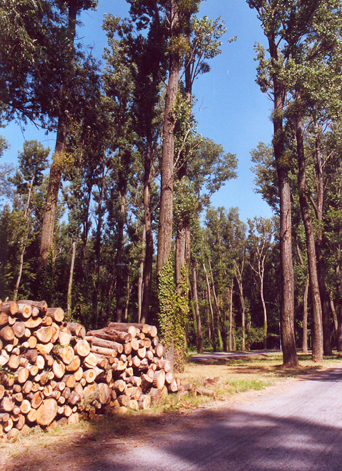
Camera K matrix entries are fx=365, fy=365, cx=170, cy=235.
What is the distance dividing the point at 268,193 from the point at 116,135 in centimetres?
1634

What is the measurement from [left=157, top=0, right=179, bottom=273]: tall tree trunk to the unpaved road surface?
19.5 ft

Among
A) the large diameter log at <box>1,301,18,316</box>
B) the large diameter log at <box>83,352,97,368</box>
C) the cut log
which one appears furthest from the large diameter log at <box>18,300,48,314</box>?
the large diameter log at <box>83,352,97,368</box>

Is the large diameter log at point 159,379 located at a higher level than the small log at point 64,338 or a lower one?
lower

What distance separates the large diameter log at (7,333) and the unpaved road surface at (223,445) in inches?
62.7

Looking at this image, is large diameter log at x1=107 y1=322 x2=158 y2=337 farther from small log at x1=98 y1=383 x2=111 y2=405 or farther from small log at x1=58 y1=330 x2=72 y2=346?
small log at x1=58 y1=330 x2=72 y2=346

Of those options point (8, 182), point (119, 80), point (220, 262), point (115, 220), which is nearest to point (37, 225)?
point (8, 182)

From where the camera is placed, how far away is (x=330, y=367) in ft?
48.9

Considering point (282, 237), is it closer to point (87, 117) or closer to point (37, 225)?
point (87, 117)

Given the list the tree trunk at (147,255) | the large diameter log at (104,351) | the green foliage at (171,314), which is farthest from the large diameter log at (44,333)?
the tree trunk at (147,255)

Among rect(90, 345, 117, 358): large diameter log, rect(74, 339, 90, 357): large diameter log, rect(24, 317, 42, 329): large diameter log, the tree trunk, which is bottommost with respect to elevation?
rect(90, 345, 117, 358): large diameter log

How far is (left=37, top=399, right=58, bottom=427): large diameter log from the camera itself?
5.49 m

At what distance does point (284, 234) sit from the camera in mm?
15422

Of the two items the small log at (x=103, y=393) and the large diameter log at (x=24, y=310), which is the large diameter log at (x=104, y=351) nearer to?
the small log at (x=103, y=393)

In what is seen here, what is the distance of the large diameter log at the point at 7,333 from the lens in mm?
5195
